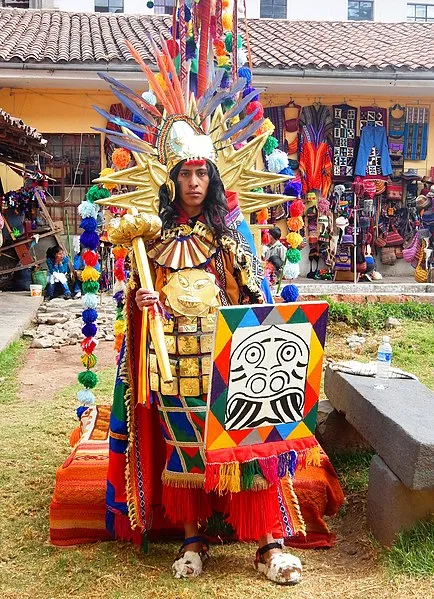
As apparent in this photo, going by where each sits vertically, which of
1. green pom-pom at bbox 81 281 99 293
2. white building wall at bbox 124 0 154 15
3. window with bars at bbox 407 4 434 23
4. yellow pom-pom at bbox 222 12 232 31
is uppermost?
window with bars at bbox 407 4 434 23

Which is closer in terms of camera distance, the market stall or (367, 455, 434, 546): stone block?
(367, 455, 434, 546): stone block

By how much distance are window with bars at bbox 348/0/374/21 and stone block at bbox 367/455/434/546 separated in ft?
65.5

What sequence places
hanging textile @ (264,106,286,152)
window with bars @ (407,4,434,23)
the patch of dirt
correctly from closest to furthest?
the patch of dirt
hanging textile @ (264,106,286,152)
window with bars @ (407,4,434,23)

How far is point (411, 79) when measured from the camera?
12.3 m

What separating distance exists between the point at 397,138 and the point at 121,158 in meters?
10.6

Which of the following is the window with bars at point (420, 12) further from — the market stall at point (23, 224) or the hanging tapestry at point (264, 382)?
the hanging tapestry at point (264, 382)

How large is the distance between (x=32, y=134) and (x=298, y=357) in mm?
7651

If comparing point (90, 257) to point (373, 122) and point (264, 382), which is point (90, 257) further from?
point (373, 122)

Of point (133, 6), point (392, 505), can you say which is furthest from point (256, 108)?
point (133, 6)

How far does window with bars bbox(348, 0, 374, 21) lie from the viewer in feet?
68.6

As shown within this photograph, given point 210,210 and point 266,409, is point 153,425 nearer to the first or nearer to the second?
point 266,409

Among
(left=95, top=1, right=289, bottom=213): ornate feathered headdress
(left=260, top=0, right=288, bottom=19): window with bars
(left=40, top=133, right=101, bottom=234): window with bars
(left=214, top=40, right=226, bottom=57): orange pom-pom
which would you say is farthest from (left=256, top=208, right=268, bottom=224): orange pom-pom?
(left=260, top=0, right=288, bottom=19): window with bars

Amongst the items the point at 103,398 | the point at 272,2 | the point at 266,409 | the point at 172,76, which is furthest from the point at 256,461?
the point at 272,2

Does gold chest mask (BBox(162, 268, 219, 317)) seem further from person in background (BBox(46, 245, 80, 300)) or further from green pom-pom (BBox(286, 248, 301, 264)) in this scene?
person in background (BBox(46, 245, 80, 300))
